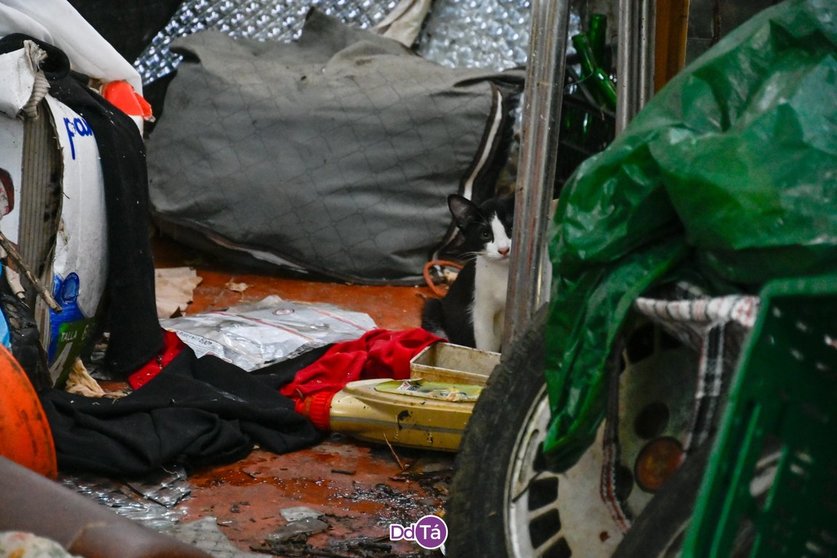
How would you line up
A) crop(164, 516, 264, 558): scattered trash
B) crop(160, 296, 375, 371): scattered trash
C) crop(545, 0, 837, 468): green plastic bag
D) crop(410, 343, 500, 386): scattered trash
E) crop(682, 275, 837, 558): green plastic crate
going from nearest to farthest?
crop(682, 275, 837, 558): green plastic crate
crop(545, 0, 837, 468): green plastic bag
crop(164, 516, 264, 558): scattered trash
crop(410, 343, 500, 386): scattered trash
crop(160, 296, 375, 371): scattered trash

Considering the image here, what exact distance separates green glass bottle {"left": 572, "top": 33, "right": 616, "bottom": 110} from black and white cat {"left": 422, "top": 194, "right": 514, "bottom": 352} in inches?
27.9

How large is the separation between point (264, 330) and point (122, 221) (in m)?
0.58

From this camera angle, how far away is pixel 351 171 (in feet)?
13.0

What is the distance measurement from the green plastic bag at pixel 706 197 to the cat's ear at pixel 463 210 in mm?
2049

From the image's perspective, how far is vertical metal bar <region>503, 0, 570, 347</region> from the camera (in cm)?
214

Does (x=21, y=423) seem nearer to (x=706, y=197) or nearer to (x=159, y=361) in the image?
(x=159, y=361)

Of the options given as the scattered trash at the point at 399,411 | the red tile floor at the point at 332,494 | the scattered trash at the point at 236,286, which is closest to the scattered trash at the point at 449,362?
the scattered trash at the point at 399,411

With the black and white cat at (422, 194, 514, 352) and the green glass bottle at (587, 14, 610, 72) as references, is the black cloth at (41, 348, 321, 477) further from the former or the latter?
the green glass bottle at (587, 14, 610, 72)

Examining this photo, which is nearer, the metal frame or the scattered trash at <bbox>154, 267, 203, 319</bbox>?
the metal frame

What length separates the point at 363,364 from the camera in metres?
2.71

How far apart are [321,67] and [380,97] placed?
34cm

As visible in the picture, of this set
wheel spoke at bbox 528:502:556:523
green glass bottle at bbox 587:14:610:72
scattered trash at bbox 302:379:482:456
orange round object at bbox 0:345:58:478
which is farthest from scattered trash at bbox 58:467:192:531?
green glass bottle at bbox 587:14:610:72

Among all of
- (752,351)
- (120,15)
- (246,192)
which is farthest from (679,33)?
(120,15)

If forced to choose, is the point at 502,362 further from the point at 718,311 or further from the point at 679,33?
the point at 679,33
